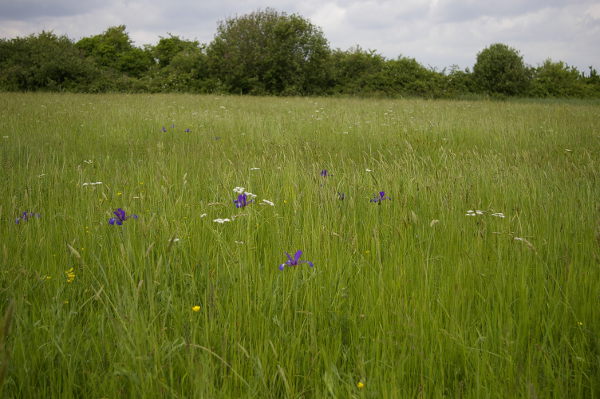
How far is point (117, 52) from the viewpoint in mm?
31125

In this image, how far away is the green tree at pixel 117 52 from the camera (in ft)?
97.7

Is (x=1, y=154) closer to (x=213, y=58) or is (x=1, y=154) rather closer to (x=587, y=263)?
(x=587, y=263)

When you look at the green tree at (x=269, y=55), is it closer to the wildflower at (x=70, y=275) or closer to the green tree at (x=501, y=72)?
the green tree at (x=501, y=72)

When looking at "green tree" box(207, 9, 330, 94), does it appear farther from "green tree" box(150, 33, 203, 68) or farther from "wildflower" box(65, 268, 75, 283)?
"wildflower" box(65, 268, 75, 283)

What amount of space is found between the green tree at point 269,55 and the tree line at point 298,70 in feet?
0.21

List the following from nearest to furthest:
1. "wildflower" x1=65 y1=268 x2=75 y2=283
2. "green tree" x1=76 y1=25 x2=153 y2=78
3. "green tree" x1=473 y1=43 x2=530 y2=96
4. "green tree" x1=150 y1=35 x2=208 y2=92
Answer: "wildflower" x1=65 y1=268 x2=75 y2=283
"green tree" x1=150 y1=35 x2=208 y2=92
"green tree" x1=473 y1=43 x2=530 y2=96
"green tree" x1=76 y1=25 x2=153 y2=78

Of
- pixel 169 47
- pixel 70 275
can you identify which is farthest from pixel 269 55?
pixel 70 275

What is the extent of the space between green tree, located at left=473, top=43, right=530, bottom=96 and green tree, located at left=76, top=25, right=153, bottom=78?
24641 mm

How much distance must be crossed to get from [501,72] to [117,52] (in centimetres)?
2953

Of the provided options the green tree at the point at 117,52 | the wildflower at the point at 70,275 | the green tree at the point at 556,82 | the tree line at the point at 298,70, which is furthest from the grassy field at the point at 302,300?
the green tree at the point at 117,52

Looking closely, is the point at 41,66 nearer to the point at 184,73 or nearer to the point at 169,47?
the point at 184,73

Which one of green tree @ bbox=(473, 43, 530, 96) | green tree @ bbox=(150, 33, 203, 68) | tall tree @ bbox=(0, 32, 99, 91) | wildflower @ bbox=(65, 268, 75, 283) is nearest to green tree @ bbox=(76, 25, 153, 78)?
green tree @ bbox=(150, 33, 203, 68)

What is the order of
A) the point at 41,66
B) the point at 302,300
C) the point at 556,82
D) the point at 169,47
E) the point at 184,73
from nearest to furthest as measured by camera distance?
the point at 302,300, the point at 41,66, the point at 184,73, the point at 556,82, the point at 169,47

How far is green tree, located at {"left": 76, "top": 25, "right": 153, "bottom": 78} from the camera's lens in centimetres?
2976
